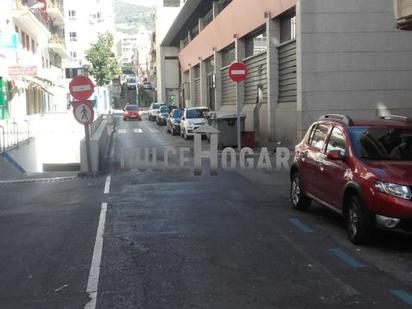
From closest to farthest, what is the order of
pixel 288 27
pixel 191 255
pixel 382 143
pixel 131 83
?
pixel 191 255 < pixel 382 143 < pixel 288 27 < pixel 131 83

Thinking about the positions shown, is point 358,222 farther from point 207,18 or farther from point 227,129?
point 207,18

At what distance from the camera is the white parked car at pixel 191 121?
98.5 feet

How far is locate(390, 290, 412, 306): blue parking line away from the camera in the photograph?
5.35m

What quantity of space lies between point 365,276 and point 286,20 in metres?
19.2

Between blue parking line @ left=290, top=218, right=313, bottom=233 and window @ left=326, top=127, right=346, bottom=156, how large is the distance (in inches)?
44.8

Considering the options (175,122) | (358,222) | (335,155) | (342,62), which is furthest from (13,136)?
(358,222)

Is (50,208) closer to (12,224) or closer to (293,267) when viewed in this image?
(12,224)

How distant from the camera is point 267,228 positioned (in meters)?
8.60

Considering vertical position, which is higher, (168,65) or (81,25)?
(81,25)

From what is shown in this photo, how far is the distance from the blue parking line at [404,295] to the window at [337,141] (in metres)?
2.85

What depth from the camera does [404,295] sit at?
553 centimetres

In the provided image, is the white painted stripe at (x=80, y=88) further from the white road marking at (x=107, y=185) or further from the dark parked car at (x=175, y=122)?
the dark parked car at (x=175, y=122)

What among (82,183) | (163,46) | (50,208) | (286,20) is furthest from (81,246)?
(163,46)

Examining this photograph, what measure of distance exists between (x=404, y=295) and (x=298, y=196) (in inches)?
178
